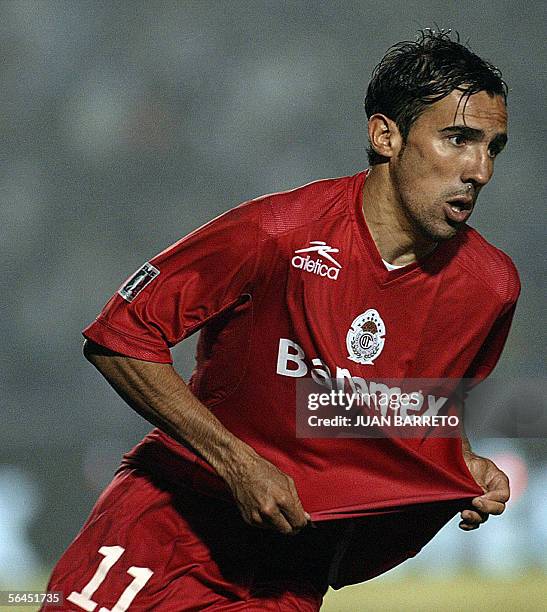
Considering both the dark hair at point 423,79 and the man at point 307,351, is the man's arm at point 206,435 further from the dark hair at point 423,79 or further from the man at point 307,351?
the dark hair at point 423,79

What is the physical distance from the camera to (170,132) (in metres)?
6.96

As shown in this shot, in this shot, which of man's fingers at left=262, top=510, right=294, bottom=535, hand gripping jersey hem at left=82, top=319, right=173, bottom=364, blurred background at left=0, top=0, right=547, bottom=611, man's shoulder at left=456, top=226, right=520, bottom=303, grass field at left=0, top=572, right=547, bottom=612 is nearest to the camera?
man's fingers at left=262, top=510, right=294, bottom=535

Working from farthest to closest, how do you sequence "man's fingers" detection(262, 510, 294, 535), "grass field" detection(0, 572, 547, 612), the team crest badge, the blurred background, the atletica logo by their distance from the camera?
the blurred background < "grass field" detection(0, 572, 547, 612) < the team crest badge < the atletica logo < "man's fingers" detection(262, 510, 294, 535)

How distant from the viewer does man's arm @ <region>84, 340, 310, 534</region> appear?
2281 millimetres

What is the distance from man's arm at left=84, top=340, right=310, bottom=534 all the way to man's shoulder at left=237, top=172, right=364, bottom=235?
15.4 inches

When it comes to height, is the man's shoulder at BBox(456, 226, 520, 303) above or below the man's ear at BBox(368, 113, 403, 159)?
below

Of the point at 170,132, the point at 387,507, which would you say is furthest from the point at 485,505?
the point at 170,132

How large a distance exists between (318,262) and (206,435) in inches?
18.4

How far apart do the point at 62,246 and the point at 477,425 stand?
2725mm

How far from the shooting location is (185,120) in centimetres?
697

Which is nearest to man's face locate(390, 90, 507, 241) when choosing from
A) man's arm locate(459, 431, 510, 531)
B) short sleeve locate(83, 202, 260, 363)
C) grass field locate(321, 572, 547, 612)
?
short sleeve locate(83, 202, 260, 363)

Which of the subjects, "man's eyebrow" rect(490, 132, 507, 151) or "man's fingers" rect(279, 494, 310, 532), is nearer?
"man's fingers" rect(279, 494, 310, 532)

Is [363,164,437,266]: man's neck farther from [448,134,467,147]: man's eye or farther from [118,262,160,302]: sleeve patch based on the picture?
[118,262,160,302]: sleeve patch

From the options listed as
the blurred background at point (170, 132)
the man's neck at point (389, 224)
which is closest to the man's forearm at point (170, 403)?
the man's neck at point (389, 224)
